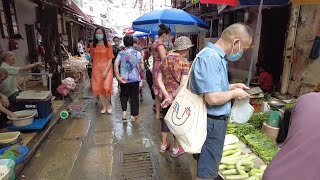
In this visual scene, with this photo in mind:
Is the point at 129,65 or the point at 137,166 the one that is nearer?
the point at 137,166

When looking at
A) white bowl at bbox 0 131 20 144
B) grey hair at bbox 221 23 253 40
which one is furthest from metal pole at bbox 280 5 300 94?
white bowl at bbox 0 131 20 144

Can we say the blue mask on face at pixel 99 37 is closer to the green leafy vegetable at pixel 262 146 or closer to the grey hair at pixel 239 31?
the green leafy vegetable at pixel 262 146

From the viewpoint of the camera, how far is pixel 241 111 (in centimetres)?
261

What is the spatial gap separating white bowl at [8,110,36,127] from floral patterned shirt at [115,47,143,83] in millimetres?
2056

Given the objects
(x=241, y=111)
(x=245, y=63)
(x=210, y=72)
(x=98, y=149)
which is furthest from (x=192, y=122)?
(x=245, y=63)

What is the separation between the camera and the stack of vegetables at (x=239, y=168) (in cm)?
320

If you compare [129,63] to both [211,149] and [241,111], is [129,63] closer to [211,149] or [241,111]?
[241,111]

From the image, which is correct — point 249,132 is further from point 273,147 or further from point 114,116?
point 114,116

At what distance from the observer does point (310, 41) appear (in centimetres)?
577

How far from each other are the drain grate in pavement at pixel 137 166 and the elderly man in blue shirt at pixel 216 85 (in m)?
1.44

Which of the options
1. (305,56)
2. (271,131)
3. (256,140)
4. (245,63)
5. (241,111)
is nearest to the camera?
(241,111)

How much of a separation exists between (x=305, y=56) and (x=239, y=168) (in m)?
4.21

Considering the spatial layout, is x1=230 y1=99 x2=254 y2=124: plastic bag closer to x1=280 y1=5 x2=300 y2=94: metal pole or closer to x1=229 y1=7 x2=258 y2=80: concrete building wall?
x1=280 y1=5 x2=300 y2=94: metal pole

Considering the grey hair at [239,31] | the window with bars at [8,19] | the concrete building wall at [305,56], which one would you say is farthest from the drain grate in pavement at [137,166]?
the window with bars at [8,19]
